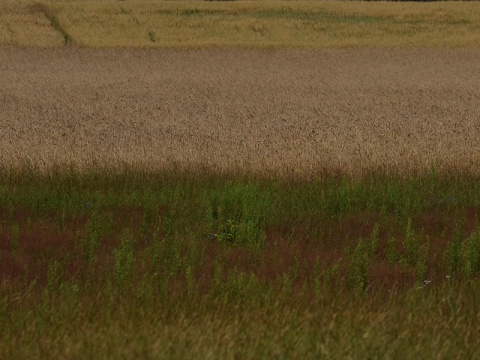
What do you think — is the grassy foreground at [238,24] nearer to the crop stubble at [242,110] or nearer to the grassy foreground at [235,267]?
the crop stubble at [242,110]

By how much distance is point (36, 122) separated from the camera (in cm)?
1483

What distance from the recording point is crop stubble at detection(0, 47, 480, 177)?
36.8 feet

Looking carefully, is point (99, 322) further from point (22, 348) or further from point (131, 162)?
point (131, 162)

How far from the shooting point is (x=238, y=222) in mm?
8188

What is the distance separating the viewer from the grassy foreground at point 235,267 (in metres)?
4.88

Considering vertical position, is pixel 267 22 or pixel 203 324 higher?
pixel 203 324

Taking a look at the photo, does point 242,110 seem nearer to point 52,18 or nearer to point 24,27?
point 24,27

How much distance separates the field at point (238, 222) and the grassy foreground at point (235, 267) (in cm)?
2

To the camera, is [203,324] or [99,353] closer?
[99,353]

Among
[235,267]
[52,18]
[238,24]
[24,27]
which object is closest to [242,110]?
[235,267]

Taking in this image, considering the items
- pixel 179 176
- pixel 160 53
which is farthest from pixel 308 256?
pixel 160 53

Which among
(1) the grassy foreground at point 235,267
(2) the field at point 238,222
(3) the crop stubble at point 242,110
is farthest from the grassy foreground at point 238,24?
(1) the grassy foreground at point 235,267

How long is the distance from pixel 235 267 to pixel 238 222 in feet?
6.56

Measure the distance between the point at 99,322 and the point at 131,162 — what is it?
19.2ft
